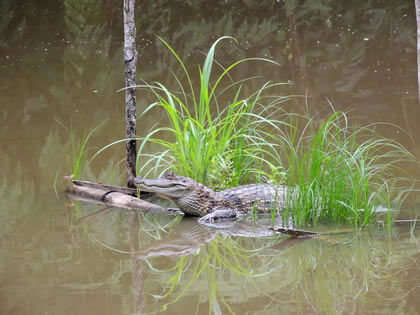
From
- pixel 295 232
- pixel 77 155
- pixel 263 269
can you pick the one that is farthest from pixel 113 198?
pixel 263 269

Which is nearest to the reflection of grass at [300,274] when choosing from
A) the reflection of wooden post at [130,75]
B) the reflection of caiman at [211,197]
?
the reflection of caiman at [211,197]

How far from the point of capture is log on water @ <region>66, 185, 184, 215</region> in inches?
212

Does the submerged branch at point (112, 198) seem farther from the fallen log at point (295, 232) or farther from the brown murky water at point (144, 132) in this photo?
the fallen log at point (295, 232)

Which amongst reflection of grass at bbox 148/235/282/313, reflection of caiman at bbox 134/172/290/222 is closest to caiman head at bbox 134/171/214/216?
reflection of caiman at bbox 134/172/290/222

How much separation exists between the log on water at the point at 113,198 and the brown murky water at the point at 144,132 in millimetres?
94

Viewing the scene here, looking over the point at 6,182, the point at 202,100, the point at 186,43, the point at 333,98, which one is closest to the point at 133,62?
the point at 202,100

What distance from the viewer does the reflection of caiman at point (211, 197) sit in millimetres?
5172

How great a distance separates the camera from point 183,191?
5176 mm

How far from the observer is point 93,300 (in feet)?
11.8

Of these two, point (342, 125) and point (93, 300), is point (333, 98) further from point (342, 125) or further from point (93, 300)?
point (93, 300)

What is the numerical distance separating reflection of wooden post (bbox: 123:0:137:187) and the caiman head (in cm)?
Answer: 61

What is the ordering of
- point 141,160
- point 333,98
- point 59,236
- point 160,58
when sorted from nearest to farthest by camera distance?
1. point 59,236
2. point 141,160
3. point 333,98
4. point 160,58

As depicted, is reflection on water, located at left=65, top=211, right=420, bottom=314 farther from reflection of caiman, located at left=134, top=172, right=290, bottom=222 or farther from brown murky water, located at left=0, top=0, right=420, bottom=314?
reflection of caiman, located at left=134, top=172, right=290, bottom=222

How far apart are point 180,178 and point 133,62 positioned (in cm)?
118
